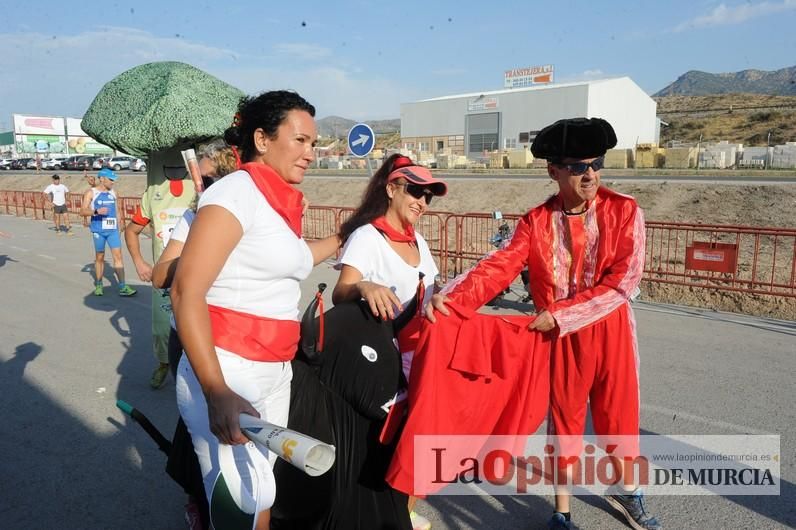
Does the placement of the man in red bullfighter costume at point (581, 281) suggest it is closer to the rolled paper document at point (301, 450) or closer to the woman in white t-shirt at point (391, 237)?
the woman in white t-shirt at point (391, 237)

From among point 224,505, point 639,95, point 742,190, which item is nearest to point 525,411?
point 224,505

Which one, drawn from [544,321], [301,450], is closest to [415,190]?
[544,321]

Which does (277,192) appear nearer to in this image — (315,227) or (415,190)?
(415,190)

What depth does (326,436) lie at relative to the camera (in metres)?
2.27

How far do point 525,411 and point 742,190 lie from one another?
1670 centimetres

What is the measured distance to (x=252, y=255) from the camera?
1.84 m

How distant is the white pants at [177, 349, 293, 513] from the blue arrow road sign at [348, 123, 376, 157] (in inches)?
357

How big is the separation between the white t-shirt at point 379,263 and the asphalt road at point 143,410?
1.42m

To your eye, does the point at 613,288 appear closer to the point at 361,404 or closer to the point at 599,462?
the point at 361,404

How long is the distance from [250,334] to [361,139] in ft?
30.8

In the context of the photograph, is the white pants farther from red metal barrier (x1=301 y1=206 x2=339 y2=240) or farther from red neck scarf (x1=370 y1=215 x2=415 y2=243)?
red metal barrier (x1=301 y1=206 x2=339 y2=240)

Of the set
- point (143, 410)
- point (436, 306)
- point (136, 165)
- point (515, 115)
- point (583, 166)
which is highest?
point (515, 115)

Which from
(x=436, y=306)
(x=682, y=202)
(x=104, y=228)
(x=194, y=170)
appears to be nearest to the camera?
(x=436, y=306)

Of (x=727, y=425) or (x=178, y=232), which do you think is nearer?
(x=178, y=232)
